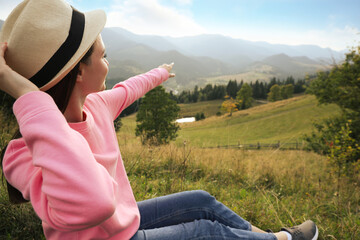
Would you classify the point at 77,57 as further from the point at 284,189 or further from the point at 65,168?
the point at 284,189

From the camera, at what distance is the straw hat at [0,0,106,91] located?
926 mm

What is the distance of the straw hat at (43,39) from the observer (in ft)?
3.04

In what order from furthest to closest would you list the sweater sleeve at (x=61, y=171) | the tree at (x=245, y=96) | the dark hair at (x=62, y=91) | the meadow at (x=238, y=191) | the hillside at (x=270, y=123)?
the tree at (x=245, y=96)
the hillside at (x=270, y=123)
the meadow at (x=238, y=191)
the dark hair at (x=62, y=91)
the sweater sleeve at (x=61, y=171)

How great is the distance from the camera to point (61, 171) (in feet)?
2.56

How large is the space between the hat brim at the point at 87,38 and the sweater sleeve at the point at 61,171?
0.17 meters

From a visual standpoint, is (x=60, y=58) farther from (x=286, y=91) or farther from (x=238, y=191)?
(x=286, y=91)

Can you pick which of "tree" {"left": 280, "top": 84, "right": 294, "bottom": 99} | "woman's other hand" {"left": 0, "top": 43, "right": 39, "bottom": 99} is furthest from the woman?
"tree" {"left": 280, "top": 84, "right": 294, "bottom": 99}

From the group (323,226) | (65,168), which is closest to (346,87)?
(323,226)

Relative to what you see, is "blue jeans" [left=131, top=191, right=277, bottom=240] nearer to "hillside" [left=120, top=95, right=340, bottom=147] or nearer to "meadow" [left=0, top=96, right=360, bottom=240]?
"meadow" [left=0, top=96, right=360, bottom=240]

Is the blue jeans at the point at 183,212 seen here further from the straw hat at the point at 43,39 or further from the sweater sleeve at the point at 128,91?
the straw hat at the point at 43,39

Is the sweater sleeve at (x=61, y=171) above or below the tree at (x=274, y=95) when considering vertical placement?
above

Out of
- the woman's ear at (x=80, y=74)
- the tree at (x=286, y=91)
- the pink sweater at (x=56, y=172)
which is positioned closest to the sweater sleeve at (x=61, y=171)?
the pink sweater at (x=56, y=172)

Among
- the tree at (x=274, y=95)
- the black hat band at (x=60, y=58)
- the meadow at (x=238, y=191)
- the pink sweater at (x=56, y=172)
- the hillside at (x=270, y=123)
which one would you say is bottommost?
the hillside at (x=270, y=123)

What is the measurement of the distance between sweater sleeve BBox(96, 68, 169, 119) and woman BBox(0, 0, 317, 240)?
350mm
